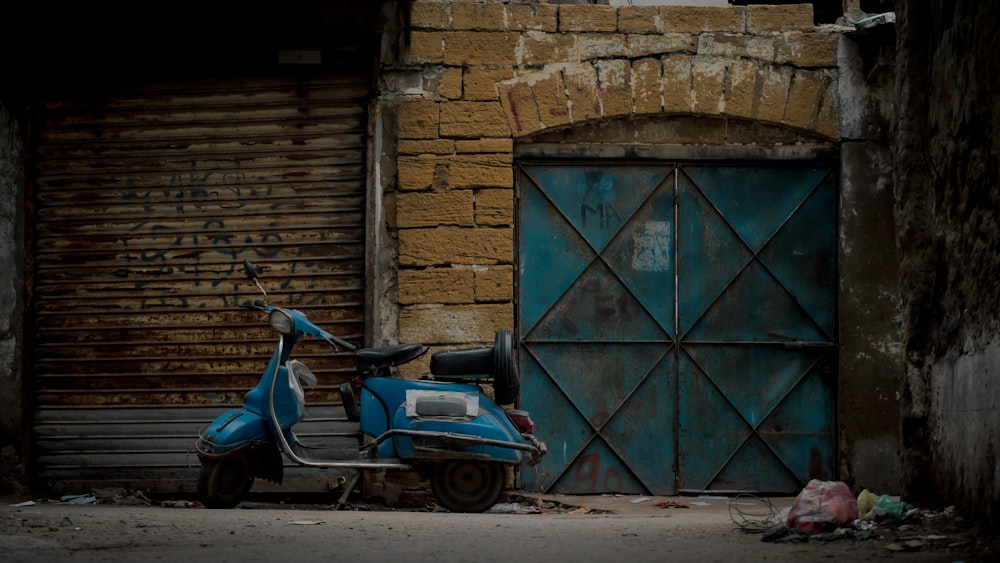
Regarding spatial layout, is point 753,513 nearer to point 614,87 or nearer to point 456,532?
point 456,532

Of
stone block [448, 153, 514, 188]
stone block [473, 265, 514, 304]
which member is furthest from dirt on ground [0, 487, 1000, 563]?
stone block [448, 153, 514, 188]

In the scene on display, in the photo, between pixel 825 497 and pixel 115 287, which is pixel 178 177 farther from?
pixel 825 497

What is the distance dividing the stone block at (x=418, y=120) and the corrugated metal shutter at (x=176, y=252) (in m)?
0.28

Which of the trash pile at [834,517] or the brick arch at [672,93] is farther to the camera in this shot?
the brick arch at [672,93]

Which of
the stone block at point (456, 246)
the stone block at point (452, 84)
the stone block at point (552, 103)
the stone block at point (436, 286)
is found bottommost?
the stone block at point (436, 286)

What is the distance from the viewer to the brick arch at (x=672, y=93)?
838 cm

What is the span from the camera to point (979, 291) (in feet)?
16.4

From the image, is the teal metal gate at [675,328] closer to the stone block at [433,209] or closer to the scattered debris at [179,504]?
the stone block at [433,209]

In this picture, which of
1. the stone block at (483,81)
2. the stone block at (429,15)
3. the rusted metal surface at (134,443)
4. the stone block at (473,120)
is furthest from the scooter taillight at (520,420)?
the stone block at (429,15)

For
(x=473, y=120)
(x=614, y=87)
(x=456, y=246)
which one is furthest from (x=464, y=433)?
(x=614, y=87)

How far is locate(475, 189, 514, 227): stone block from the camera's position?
8312 millimetres

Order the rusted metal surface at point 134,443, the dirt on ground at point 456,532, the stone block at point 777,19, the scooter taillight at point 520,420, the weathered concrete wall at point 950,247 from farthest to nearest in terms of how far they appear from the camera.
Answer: the stone block at point 777,19
the rusted metal surface at point 134,443
the scooter taillight at point 520,420
the weathered concrete wall at point 950,247
the dirt on ground at point 456,532

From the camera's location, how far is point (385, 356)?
6.85m

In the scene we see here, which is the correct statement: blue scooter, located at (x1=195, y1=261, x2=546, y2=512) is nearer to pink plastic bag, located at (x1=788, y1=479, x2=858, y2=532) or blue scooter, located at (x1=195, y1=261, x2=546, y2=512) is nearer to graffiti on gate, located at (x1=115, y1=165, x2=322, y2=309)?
graffiti on gate, located at (x1=115, y1=165, x2=322, y2=309)
